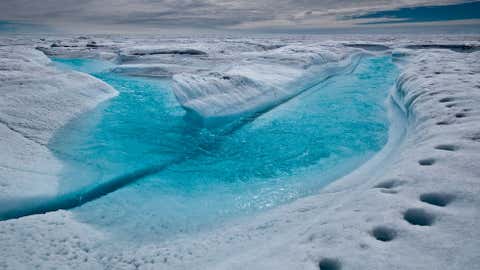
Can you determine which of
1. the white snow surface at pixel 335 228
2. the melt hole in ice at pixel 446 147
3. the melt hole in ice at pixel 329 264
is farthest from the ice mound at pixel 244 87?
the melt hole in ice at pixel 329 264

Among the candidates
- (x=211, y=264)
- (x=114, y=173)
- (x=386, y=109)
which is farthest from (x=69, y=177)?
(x=386, y=109)

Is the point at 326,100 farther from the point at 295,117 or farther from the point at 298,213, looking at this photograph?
the point at 298,213

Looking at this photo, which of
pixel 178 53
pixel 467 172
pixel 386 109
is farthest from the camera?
pixel 178 53

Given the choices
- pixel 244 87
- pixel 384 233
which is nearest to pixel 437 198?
pixel 384 233

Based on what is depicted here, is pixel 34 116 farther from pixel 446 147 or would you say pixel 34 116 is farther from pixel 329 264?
pixel 446 147

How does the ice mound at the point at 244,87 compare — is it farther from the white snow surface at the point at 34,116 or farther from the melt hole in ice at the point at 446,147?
the melt hole in ice at the point at 446,147

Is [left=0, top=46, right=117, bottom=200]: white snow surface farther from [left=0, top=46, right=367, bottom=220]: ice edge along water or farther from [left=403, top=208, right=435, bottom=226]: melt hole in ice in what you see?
[left=403, top=208, right=435, bottom=226]: melt hole in ice

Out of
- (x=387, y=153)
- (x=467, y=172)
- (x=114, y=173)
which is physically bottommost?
(x=114, y=173)
